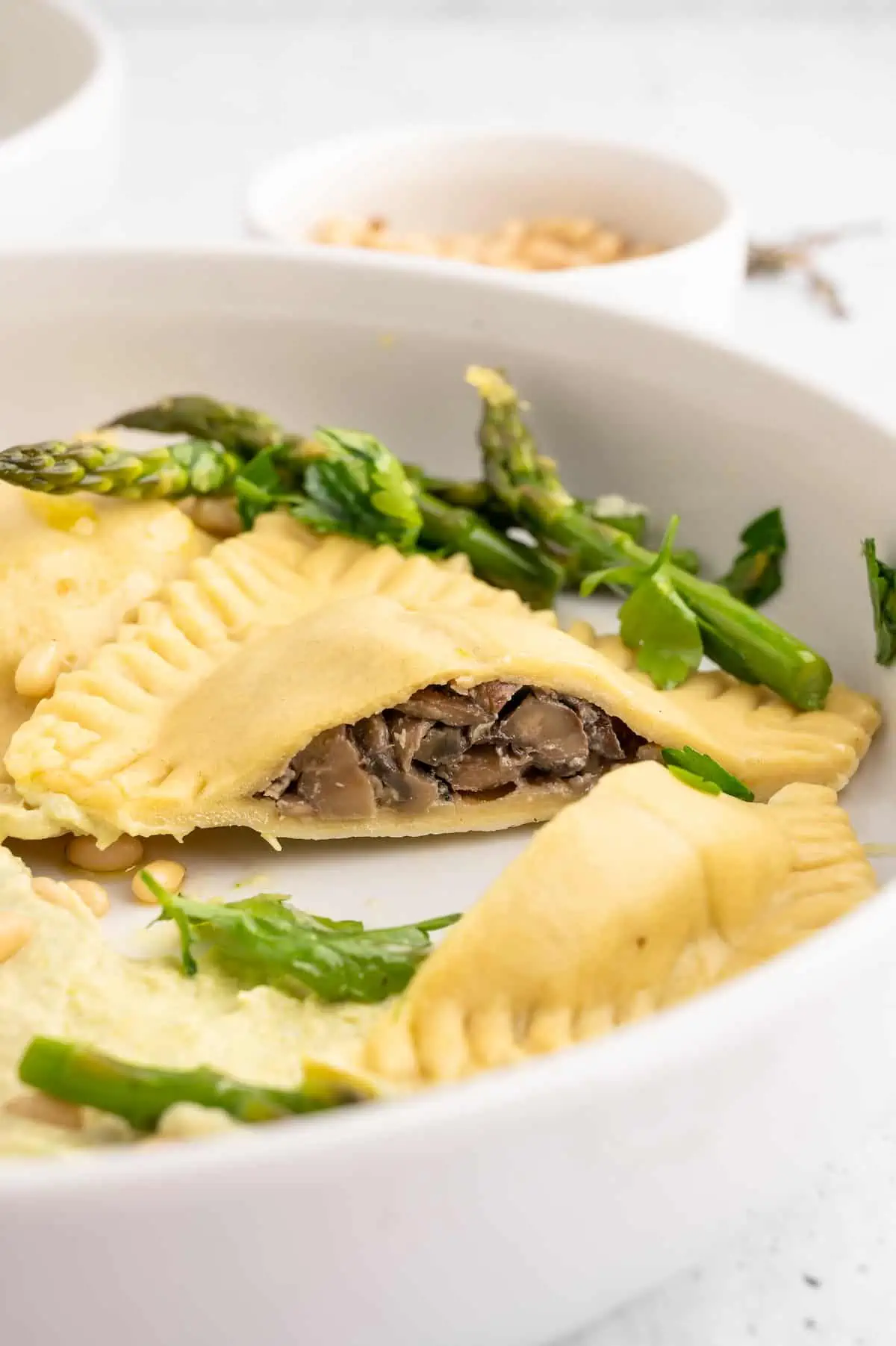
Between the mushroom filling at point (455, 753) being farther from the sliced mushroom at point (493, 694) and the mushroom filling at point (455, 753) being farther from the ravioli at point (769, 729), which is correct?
the ravioli at point (769, 729)

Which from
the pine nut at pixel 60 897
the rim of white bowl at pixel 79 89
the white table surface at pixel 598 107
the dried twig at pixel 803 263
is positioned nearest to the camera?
the pine nut at pixel 60 897

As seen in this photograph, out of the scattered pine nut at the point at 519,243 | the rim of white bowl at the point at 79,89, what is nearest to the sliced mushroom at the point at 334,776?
the rim of white bowl at the point at 79,89

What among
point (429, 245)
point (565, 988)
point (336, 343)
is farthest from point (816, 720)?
point (429, 245)

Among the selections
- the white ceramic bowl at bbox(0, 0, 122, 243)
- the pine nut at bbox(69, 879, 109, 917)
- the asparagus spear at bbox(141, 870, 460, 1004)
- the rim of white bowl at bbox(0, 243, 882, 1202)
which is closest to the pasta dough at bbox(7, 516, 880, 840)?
the pine nut at bbox(69, 879, 109, 917)

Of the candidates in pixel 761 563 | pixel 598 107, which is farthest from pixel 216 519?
pixel 598 107

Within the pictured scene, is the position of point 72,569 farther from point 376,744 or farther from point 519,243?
point 519,243

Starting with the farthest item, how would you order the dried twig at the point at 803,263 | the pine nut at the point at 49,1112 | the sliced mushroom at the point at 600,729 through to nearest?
the dried twig at the point at 803,263 → the sliced mushroom at the point at 600,729 → the pine nut at the point at 49,1112

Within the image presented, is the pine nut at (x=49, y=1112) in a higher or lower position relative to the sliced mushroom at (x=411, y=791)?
higher
